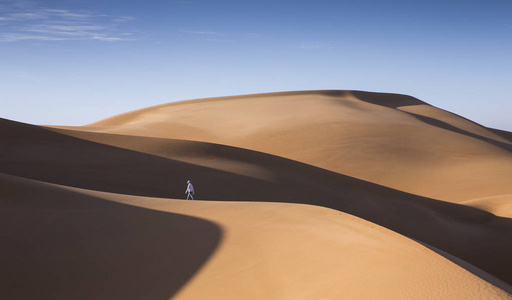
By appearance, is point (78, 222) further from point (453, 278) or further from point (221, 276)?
point (453, 278)

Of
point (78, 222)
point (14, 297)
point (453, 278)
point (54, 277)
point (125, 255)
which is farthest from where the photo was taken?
point (78, 222)

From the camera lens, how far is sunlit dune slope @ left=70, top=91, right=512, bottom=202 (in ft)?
86.6

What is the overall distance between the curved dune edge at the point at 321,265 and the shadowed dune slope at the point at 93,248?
0.42m

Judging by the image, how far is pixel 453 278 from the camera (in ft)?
15.6

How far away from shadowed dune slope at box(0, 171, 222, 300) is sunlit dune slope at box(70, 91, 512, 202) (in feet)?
62.9

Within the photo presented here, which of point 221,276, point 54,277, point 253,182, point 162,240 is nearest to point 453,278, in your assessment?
point 221,276

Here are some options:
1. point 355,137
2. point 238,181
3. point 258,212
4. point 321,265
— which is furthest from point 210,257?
point 355,137

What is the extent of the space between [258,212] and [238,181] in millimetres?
8764

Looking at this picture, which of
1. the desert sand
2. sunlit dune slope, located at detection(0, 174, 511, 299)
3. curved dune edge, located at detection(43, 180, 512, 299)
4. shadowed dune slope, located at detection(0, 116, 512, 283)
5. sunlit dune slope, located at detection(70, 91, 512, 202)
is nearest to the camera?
curved dune edge, located at detection(43, 180, 512, 299)

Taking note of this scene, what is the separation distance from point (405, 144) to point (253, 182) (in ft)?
58.9

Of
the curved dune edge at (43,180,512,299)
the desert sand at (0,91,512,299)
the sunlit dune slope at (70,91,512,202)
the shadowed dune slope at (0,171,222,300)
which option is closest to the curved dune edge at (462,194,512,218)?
the desert sand at (0,91,512,299)

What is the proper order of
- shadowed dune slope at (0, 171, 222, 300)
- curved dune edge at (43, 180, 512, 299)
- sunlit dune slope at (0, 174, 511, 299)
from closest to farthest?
curved dune edge at (43, 180, 512, 299) → sunlit dune slope at (0, 174, 511, 299) → shadowed dune slope at (0, 171, 222, 300)

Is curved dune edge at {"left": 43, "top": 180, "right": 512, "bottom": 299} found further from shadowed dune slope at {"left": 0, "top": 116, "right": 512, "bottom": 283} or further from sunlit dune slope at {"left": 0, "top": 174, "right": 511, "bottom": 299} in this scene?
shadowed dune slope at {"left": 0, "top": 116, "right": 512, "bottom": 283}

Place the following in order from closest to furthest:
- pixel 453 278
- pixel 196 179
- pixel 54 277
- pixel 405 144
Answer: pixel 453 278
pixel 54 277
pixel 196 179
pixel 405 144
